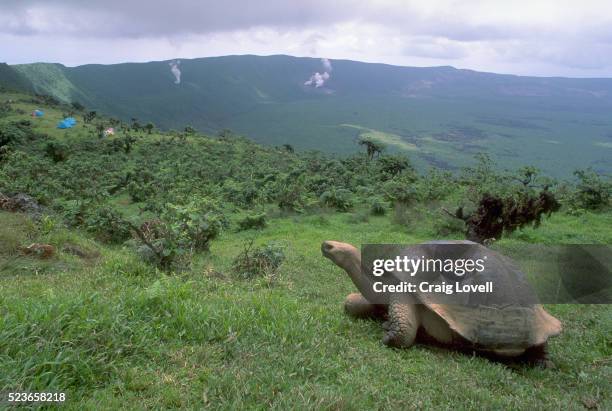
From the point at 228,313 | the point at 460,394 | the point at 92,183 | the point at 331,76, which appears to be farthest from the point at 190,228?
the point at 331,76

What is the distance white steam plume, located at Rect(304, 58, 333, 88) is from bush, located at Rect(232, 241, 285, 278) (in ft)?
454

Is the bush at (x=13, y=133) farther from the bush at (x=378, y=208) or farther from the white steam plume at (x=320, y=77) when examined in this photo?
the white steam plume at (x=320, y=77)

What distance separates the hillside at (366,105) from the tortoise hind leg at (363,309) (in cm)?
5041

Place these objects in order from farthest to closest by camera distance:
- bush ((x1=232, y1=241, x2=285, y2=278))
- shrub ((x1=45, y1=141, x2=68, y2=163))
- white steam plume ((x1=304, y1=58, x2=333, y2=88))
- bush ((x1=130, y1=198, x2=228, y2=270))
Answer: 1. white steam plume ((x1=304, y1=58, x2=333, y2=88))
2. shrub ((x1=45, y1=141, x2=68, y2=163))
3. bush ((x1=232, y1=241, x2=285, y2=278))
4. bush ((x1=130, y1=198, x2=228, y2=270))

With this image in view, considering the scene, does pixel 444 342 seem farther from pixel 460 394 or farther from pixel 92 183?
pixel 92 183

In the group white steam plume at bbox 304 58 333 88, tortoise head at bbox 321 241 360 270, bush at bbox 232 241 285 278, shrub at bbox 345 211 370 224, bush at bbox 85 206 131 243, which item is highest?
white steam plume at bbox 304 58 333 88

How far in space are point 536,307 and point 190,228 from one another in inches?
255

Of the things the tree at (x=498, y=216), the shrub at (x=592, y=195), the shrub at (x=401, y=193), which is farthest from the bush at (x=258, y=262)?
the shrub at (x=592, y=195)

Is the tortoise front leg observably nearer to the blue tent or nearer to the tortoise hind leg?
the tortoise hind leg

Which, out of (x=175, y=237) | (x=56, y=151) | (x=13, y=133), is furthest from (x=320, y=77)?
(x=175, y=237)

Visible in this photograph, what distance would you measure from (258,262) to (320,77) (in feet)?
473

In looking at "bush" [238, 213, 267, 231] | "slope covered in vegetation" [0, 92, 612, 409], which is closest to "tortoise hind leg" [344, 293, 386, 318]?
"slope covered in vegetation" [0, 92, 612, 409]

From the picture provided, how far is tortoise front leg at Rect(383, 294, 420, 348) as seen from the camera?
5195 millimetres

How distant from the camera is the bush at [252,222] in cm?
1584
